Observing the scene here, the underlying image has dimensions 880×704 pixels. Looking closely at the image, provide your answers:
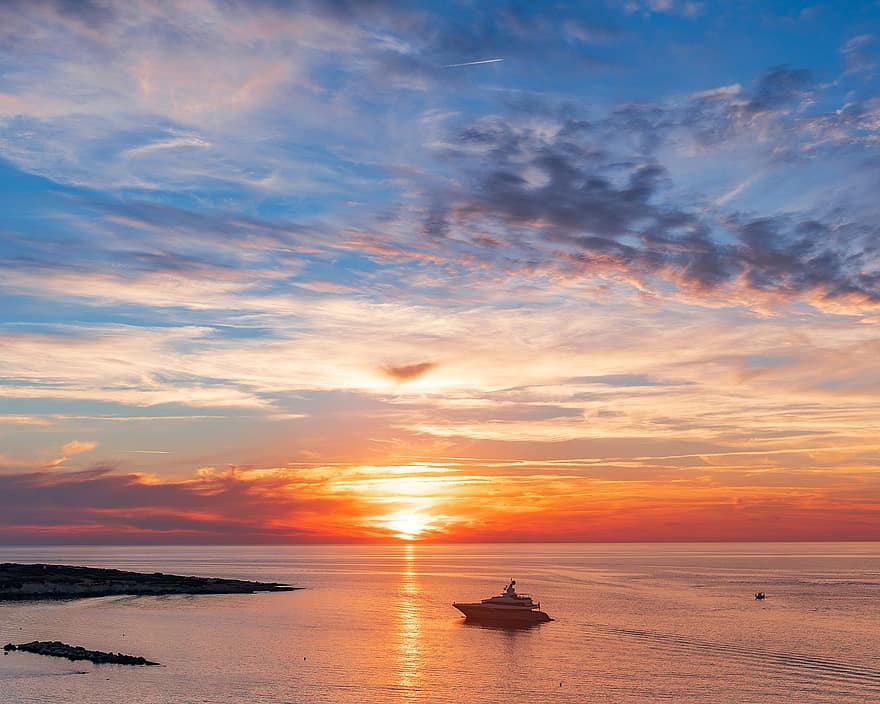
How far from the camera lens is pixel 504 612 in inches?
4742

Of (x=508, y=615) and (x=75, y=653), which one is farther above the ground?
(x=508, y=615)

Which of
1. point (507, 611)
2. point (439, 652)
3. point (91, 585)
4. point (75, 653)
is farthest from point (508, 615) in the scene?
point (91, 585)

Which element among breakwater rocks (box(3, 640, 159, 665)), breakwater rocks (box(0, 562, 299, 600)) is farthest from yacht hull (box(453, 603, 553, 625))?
breakwater rocks (box(0, 562, 299, 600))

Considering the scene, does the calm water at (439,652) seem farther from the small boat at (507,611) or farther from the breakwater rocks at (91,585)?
the breakwater rocks at (91,585)

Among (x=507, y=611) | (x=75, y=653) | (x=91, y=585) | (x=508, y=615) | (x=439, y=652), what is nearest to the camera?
(x=75, y=653)

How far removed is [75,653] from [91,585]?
85.9 meters

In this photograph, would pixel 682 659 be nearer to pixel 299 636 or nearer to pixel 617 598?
pixel 299 636

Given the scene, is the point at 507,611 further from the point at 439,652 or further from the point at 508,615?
the point at 439,652

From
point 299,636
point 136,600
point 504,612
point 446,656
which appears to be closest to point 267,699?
point 446,656

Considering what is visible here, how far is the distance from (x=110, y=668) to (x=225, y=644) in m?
20.0

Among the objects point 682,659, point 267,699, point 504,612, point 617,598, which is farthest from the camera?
point 617,598

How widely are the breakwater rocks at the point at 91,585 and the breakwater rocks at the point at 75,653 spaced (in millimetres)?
64091

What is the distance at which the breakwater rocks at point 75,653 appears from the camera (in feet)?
254

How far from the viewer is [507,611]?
120 m
